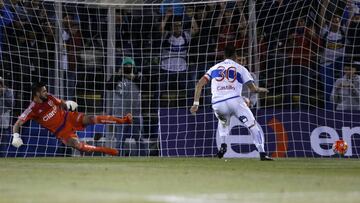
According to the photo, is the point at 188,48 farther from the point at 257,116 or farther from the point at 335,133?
the point at 335,133

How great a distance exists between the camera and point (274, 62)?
1762 centimetres

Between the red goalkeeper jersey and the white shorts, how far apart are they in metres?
3.16

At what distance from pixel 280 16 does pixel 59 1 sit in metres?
4.90

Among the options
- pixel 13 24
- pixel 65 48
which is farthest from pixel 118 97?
pixel 13 24

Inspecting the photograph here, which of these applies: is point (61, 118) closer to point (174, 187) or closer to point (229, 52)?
point (229, 52)

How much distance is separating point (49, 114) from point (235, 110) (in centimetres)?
374

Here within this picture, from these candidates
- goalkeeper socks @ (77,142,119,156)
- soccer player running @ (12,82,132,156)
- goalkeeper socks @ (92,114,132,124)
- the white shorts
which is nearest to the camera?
the white shorts

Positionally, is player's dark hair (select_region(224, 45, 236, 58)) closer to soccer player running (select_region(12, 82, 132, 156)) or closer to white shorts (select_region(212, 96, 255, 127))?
white shorts (select_region(212, 96, 255, 127))

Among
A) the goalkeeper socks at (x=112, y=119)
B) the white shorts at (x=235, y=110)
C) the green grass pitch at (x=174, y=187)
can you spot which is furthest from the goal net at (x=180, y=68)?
the green grass pitch at (x=174, y=187)

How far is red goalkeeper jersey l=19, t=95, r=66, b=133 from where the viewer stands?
50.3 ft

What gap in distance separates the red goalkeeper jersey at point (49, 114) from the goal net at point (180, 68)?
60.3 inches

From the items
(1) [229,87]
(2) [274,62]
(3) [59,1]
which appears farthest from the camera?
(2) [274,62]

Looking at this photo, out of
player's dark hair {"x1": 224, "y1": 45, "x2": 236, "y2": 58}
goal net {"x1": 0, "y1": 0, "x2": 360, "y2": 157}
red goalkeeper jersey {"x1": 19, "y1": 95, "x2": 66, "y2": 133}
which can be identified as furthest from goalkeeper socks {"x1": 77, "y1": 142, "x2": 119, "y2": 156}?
player's dark hair {"x1": 224, "y1": 45, "x2": 236, "y2": 58}

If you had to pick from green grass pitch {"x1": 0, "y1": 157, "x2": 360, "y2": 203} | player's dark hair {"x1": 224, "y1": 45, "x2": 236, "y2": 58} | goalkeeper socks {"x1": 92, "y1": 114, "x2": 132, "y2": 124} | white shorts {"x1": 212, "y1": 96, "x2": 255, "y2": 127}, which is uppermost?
player's dark hair {"x1": 224, "y1": 45, "x2": 236, "y2": 58}
